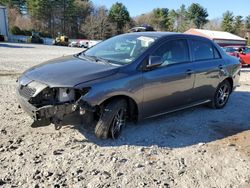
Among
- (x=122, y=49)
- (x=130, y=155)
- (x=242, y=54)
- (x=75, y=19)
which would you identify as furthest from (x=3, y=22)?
(x=130, y=155)

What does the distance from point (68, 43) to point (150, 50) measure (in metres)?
50.5

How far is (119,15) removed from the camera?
253 feet

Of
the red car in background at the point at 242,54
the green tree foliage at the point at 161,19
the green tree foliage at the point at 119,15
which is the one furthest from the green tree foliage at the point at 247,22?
the red car in background at the point at 242,54

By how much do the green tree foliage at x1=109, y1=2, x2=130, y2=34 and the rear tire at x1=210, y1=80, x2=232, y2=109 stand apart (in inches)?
2805

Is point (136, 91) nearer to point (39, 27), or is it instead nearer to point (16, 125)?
point (16, 125)

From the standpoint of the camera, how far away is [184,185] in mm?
3545

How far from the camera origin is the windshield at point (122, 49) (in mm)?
4906

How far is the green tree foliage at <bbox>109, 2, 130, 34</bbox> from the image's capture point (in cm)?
7675

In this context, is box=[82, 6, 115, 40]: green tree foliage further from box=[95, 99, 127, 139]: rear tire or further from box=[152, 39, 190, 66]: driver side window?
box=[95, 99, 127, 139]: rear tire

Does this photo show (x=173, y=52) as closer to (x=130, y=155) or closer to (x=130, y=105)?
(x=130, y=105)

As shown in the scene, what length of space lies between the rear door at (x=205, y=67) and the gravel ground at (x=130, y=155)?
0.67 meters

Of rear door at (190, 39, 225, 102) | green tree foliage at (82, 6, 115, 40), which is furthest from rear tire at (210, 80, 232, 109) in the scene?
green tree foliage at (82, 6, 115, 40)

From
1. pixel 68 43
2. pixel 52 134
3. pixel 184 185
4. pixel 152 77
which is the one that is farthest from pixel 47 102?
pixel 68 43

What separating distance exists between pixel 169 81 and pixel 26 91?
92.6 inches
